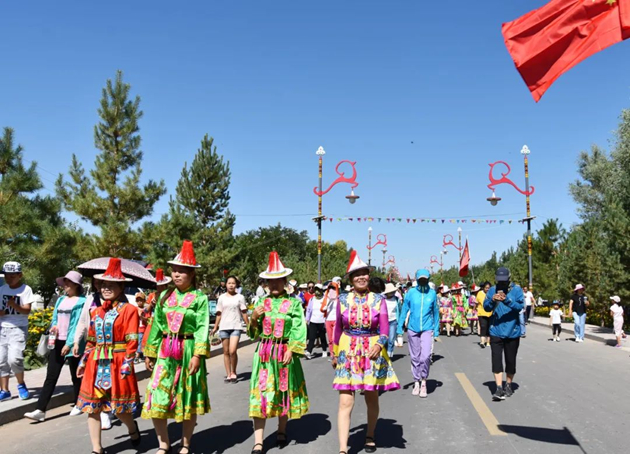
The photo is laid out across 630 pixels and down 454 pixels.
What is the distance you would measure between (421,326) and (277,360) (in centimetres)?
368

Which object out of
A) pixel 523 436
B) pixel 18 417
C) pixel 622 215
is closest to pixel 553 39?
pixel 523 436

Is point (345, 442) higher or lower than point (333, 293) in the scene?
lower

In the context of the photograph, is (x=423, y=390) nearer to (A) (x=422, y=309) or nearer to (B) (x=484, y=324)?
(A) (x=422, y=309)

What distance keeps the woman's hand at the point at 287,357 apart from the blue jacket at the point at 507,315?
3552 mm

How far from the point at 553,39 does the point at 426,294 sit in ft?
14.5

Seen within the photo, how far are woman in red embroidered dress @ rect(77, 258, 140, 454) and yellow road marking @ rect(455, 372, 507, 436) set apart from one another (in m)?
3.84

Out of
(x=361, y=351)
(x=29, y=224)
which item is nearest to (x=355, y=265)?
(x=361, y=351)

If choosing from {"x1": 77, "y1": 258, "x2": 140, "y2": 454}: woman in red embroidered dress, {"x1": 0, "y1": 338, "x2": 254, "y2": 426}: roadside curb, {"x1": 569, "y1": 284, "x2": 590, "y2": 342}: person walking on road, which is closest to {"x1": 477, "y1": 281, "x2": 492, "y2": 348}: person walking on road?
{"x1": 569, "y1": 284, "x2": 590, "y2": 342}: person walking on road

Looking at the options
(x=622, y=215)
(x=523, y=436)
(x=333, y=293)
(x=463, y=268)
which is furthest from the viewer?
(x=463, y=268)

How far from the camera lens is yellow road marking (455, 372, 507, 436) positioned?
255 inches

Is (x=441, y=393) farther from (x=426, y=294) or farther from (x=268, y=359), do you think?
(x=268, y=359)

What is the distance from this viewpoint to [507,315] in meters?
8.37

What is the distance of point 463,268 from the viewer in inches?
1059

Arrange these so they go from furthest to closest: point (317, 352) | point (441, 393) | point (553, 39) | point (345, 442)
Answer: point (317, 352) → point (441, 393) → point (553, 39) → point (345, 442)
